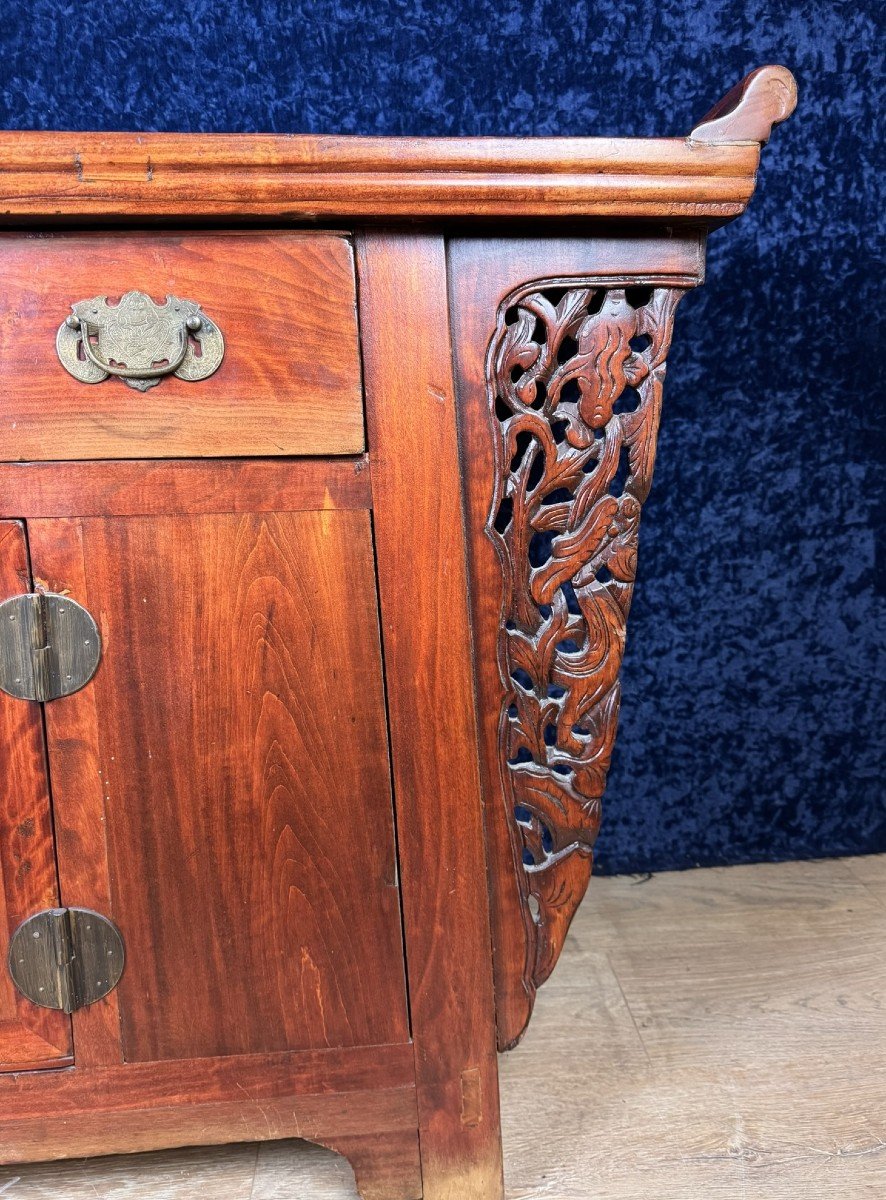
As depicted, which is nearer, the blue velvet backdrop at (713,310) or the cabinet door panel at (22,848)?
the cabinet door panel at (22,848)

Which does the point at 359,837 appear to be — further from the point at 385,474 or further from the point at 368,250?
the point at 368,250

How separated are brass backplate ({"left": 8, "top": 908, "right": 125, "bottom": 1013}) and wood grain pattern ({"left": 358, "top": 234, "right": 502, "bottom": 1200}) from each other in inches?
10.8

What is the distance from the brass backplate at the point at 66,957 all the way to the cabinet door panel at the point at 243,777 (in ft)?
0.06

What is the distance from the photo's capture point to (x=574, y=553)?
94 centimetres

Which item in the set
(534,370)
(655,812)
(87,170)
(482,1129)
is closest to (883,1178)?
(482,1129)

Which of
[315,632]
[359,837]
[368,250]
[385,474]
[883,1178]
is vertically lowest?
[883,1178]

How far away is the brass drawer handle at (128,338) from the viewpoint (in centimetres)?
82

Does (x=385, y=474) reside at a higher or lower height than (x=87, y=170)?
lower

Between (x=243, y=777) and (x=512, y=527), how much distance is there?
1.10ft

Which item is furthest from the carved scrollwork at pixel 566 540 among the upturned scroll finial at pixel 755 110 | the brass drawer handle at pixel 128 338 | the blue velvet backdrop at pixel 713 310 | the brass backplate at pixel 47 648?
the blue velvet backdrop at pixel 713 310

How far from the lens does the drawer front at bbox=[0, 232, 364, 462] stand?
82 centimetres

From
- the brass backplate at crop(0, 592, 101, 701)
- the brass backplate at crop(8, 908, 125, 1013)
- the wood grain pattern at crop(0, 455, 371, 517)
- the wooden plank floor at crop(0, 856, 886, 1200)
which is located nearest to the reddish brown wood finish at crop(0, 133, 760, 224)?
the wood grain pattern at crop(0, 455, 371, 517)

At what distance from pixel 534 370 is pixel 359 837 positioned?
458mm

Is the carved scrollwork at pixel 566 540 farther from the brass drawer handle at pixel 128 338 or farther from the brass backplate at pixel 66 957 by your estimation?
the brass backplate at pixel 66 957
